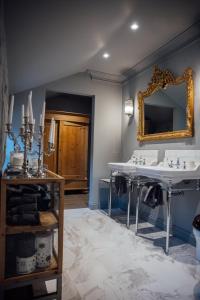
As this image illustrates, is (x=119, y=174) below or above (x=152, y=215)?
above

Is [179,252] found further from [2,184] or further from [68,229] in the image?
[2,184]

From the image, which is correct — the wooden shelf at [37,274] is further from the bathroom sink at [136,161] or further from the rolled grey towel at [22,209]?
the bathroom sink at [136,161]

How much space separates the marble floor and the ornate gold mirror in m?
1.39

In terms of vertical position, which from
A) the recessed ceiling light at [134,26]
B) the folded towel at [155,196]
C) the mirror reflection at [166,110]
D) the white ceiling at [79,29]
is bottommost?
the folded towel at [155,196]

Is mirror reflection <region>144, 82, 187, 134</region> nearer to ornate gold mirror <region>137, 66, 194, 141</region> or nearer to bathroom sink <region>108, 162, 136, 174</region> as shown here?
ornate gold mirror <region>137, 66, 194, 141</region>

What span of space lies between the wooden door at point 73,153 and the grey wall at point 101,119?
1193mm

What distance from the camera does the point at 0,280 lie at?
1.23 metres

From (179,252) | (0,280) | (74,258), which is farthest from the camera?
(179,252)

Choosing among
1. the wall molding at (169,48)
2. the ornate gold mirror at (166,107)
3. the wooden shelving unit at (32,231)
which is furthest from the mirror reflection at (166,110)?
the wooden shelving unit at (32,231)

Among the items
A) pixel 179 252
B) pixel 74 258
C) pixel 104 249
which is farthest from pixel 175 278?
pixel 74 258

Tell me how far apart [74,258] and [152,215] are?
4.99 ft

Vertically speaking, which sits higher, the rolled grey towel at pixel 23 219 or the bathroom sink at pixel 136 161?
the bathroom sink at pixel 136 161

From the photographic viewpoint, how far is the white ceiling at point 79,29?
1612mm

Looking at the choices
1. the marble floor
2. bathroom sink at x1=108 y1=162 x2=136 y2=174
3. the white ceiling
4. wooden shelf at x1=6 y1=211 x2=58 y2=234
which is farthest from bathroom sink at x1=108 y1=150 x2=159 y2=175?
wooden shelf at x1=6 y1=211 x2=58 y2=234
